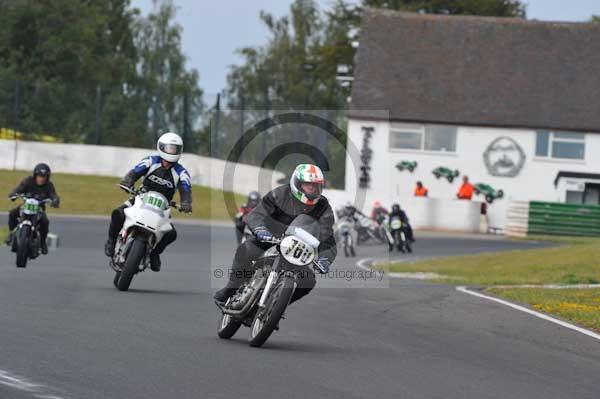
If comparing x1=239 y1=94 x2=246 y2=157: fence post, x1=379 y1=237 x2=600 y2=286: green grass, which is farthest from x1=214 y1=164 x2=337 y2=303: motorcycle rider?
x1=239 y1=94 x2=246 y2=157: fence post

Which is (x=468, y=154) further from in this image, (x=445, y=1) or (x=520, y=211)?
(x=445, y=1)

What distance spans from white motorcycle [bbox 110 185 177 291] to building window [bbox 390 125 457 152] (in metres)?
36.7

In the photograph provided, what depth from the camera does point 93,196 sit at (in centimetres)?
4353

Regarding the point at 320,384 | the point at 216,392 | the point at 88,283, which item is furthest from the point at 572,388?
the point at 88,283

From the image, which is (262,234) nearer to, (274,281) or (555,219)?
(274,281)

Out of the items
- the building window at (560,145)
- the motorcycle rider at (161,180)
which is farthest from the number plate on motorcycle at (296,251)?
the building window at (560,145)

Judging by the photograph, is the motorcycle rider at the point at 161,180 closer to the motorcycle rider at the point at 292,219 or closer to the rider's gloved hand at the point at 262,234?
the motorcycle rider at the point at 292,219

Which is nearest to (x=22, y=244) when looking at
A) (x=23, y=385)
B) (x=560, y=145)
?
(x=23, y=385)

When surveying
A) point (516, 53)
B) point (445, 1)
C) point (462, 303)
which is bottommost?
point (462, 303)

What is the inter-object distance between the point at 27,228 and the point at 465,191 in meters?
31.0

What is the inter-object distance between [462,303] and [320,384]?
807 cm

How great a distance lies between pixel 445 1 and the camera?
69.9 m

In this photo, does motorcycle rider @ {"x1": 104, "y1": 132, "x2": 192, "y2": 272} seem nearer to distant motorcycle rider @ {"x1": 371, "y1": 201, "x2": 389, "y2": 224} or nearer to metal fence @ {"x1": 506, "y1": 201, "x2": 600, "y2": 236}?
distant motorcycle rider @ {"x1": 371, "y1": 201, "x2": 389, "y2": 224}

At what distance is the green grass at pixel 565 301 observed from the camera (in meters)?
15.0
